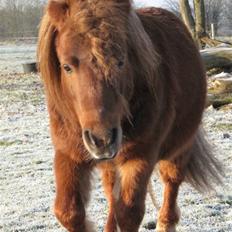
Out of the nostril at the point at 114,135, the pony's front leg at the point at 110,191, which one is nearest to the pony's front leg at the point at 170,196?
the pony's front leg at the point at 110,191

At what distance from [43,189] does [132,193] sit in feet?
6.89

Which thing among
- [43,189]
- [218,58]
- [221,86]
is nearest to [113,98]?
[43,189]

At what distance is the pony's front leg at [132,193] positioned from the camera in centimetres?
283

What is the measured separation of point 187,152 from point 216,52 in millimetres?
7198

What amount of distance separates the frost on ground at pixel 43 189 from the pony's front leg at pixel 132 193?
1.51 feet

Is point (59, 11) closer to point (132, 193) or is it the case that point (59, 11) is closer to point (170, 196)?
point (132, 193)

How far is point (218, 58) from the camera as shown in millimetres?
10703

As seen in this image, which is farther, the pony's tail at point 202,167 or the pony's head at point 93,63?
the pony's tail at point 202,167

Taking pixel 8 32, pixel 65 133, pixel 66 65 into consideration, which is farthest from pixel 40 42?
pixel 8 32

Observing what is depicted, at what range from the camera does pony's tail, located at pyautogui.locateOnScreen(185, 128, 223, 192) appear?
4.28 m

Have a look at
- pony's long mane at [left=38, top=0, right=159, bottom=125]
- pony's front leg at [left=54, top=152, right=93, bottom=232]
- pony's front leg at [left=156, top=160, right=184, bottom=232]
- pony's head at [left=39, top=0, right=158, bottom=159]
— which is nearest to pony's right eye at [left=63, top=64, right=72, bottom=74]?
pony's head at [left=39, top=0, right=158, bottom=159]

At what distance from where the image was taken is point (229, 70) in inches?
425

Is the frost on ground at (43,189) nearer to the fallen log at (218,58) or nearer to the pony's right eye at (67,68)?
the pony's right eye at (67,68)

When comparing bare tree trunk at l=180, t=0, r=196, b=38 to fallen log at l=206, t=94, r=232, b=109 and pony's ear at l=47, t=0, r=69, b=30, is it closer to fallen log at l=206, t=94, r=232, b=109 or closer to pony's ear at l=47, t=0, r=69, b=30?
fallen log at l=206, t=94, r=232, b=109
